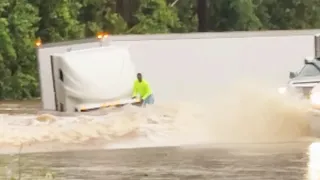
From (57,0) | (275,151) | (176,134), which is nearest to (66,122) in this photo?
(176,134)

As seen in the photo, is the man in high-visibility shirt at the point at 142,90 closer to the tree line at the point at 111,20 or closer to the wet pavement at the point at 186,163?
the wet pavement at the point at 186,163

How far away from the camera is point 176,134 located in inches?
769

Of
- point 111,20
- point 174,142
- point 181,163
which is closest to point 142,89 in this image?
point 174,142

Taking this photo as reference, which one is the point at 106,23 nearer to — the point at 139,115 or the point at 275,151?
the point at 139,115

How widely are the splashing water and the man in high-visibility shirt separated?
1347 mm

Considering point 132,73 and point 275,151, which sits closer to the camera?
point 275,151

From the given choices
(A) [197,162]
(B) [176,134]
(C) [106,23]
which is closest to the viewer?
(A) [197,162]

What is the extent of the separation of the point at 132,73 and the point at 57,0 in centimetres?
1516

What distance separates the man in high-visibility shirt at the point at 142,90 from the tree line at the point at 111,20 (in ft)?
44.3

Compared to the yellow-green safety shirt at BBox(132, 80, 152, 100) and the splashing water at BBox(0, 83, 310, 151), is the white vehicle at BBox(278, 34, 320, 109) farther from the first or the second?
the yellow-green safety shirt at BBox(132, 80, 152, 100)

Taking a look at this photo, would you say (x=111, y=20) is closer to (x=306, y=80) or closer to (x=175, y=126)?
(x=175, y=126)

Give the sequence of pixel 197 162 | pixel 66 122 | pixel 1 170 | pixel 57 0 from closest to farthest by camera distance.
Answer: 1. pixel 1 170
2. pixel 197 162
3. pixel 66 122
4. pixel 57 0

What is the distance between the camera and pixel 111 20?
44594mm

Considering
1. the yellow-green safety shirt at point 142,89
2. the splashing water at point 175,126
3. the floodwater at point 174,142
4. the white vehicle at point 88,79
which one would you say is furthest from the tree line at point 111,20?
the splashing water at point 175,126
